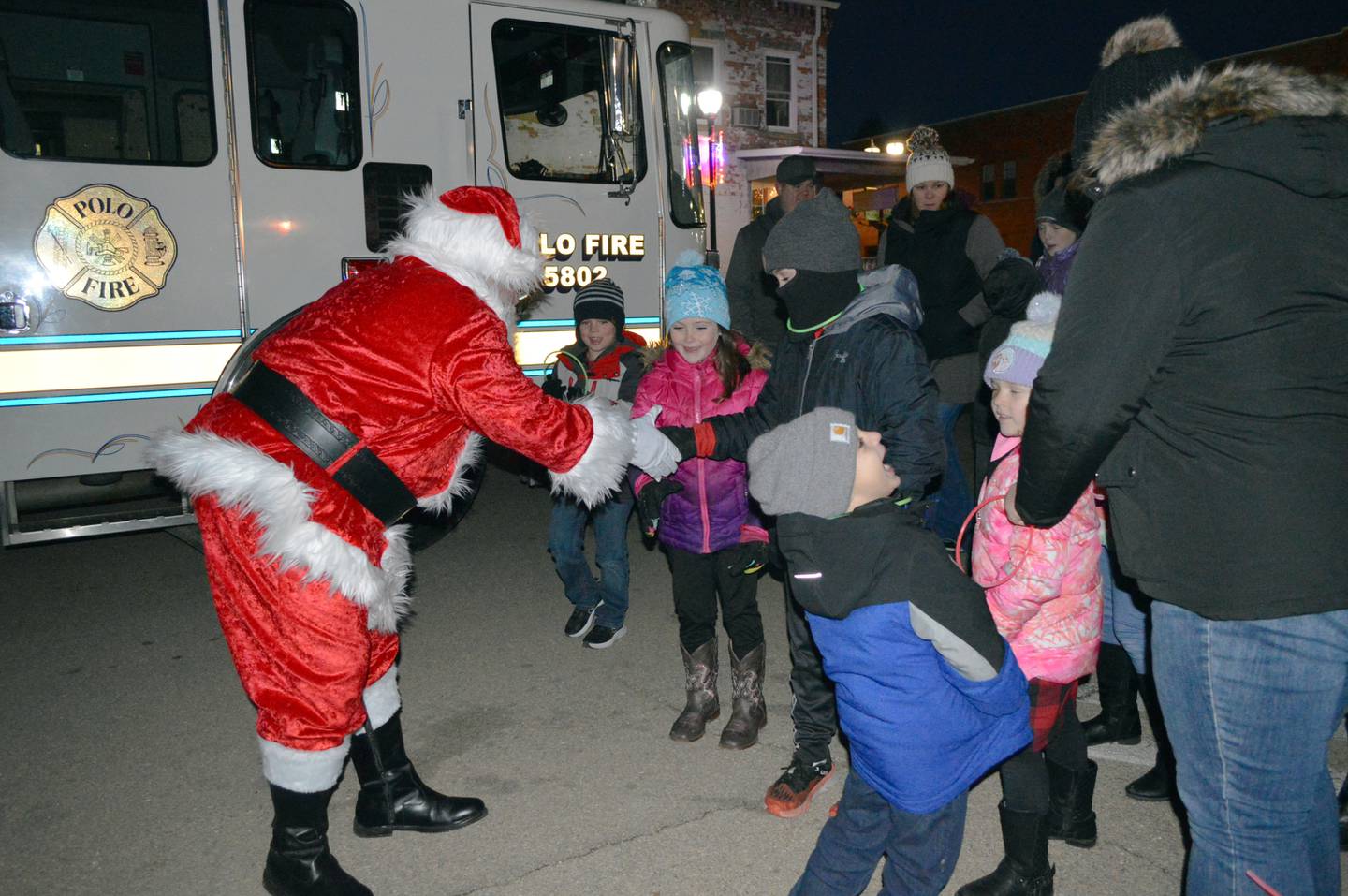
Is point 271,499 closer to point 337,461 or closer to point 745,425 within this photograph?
point 337,461

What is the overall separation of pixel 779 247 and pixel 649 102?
3.59 meters

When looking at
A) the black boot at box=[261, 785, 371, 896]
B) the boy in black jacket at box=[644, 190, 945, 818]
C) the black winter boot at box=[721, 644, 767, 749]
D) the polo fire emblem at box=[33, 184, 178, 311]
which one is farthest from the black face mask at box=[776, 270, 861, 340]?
the polo fire emblem at box=[33, 184, 178, 311]

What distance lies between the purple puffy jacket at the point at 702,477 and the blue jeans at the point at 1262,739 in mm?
1875

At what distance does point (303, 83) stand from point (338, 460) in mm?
3720

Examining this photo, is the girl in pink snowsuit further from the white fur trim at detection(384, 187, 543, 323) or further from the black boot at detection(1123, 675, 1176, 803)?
the white fur trim at detection(384, 187, 543, 323)

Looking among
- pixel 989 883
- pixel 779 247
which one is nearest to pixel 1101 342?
pixel 779 247

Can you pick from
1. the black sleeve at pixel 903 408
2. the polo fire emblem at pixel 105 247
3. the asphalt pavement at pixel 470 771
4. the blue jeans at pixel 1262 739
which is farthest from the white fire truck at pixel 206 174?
the blue jeans at pixel 1262 739

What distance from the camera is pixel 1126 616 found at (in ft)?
10.5

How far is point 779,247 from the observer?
3158mm

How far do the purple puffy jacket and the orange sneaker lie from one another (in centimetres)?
85

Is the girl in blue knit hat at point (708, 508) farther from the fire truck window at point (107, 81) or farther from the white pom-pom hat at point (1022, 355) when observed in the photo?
the fire truck window at point (107, 81)

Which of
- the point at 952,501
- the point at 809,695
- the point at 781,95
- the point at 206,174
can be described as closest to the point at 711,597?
the point at 809,695

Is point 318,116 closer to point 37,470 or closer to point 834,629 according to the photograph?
point 37,470

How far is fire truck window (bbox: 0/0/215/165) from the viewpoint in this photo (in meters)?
4.88
